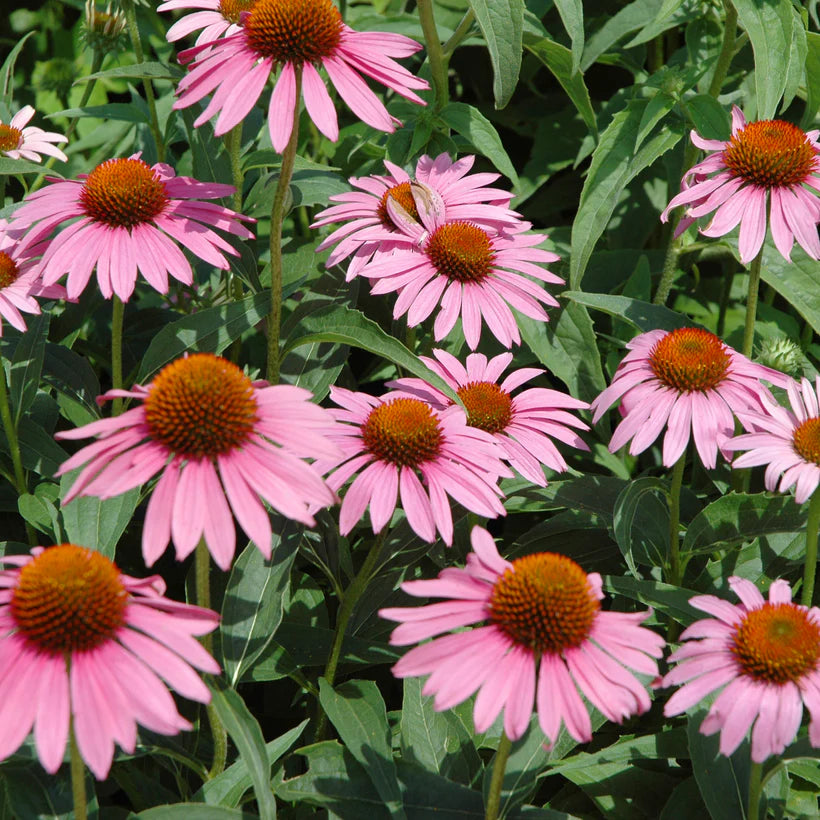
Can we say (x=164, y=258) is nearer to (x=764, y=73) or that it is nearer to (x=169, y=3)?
(x=169, y=3)

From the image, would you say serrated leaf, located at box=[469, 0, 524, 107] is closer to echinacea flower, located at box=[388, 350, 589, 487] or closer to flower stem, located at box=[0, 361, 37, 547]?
echinacea flower, located at box=[388, 350, 589, 487]

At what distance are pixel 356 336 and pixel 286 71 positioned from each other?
0.39 meters

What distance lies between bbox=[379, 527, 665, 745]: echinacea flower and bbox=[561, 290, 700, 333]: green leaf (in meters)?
0.73

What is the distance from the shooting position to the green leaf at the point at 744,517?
1595 mm

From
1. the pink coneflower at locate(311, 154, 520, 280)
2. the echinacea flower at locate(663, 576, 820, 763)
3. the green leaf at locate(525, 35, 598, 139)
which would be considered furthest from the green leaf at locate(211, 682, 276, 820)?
the green leaf at locate(525, 35, 598, 139)

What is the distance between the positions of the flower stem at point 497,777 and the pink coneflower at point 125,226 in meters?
0.76

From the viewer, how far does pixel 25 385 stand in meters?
1.61

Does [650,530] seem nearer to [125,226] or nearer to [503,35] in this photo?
[503,35]

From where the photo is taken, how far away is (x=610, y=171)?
1887 mm

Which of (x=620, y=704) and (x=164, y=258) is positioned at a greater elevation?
(x=164, y=258)

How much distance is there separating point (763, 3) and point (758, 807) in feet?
4.32

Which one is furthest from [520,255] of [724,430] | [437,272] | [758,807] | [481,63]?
[481,63]

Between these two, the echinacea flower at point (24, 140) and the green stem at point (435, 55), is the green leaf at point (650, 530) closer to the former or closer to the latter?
the green stem at point (435, 55)

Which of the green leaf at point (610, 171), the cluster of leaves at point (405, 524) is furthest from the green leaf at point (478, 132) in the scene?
the green leaf at point (610, 171)
